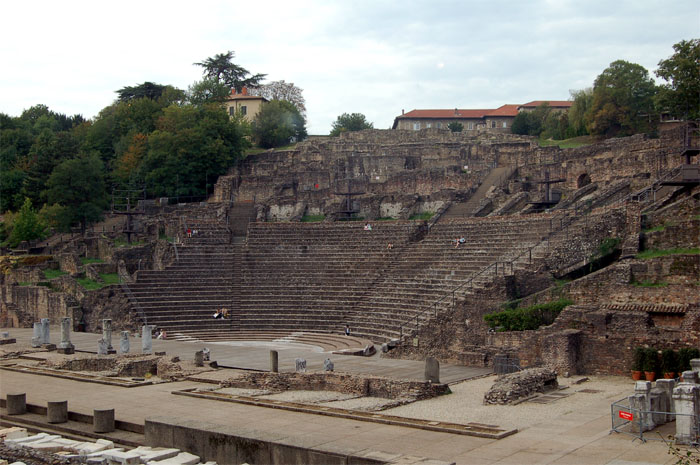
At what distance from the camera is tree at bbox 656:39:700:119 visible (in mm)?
34062

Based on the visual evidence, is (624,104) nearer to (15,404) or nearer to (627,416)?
(627,416)

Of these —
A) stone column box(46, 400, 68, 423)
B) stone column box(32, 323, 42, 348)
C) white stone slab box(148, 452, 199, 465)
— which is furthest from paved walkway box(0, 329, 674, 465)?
stone column box(32, 323, 42, 348)

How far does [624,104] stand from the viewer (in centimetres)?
4969

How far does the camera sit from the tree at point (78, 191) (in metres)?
50.5

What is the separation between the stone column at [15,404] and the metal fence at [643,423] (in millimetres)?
13345

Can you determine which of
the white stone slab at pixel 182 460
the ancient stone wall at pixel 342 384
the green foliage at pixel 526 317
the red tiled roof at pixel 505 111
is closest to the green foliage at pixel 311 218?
the green foliage at pixel 526 317

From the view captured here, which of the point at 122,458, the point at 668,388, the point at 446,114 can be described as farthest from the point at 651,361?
the point at 446,114

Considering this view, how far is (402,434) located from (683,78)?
27394mm

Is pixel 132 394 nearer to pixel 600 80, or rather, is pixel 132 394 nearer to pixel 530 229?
pixel 530 229

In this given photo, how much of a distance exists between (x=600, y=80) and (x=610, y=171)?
1669 cm

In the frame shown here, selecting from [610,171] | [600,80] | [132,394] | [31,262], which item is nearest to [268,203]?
[31,262]

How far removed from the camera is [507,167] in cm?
4716

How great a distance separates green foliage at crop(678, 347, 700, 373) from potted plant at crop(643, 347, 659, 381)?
0.55m

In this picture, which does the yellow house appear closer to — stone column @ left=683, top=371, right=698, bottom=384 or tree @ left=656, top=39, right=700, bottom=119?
tree @ left=656, top=39, right=700, bottom=119
